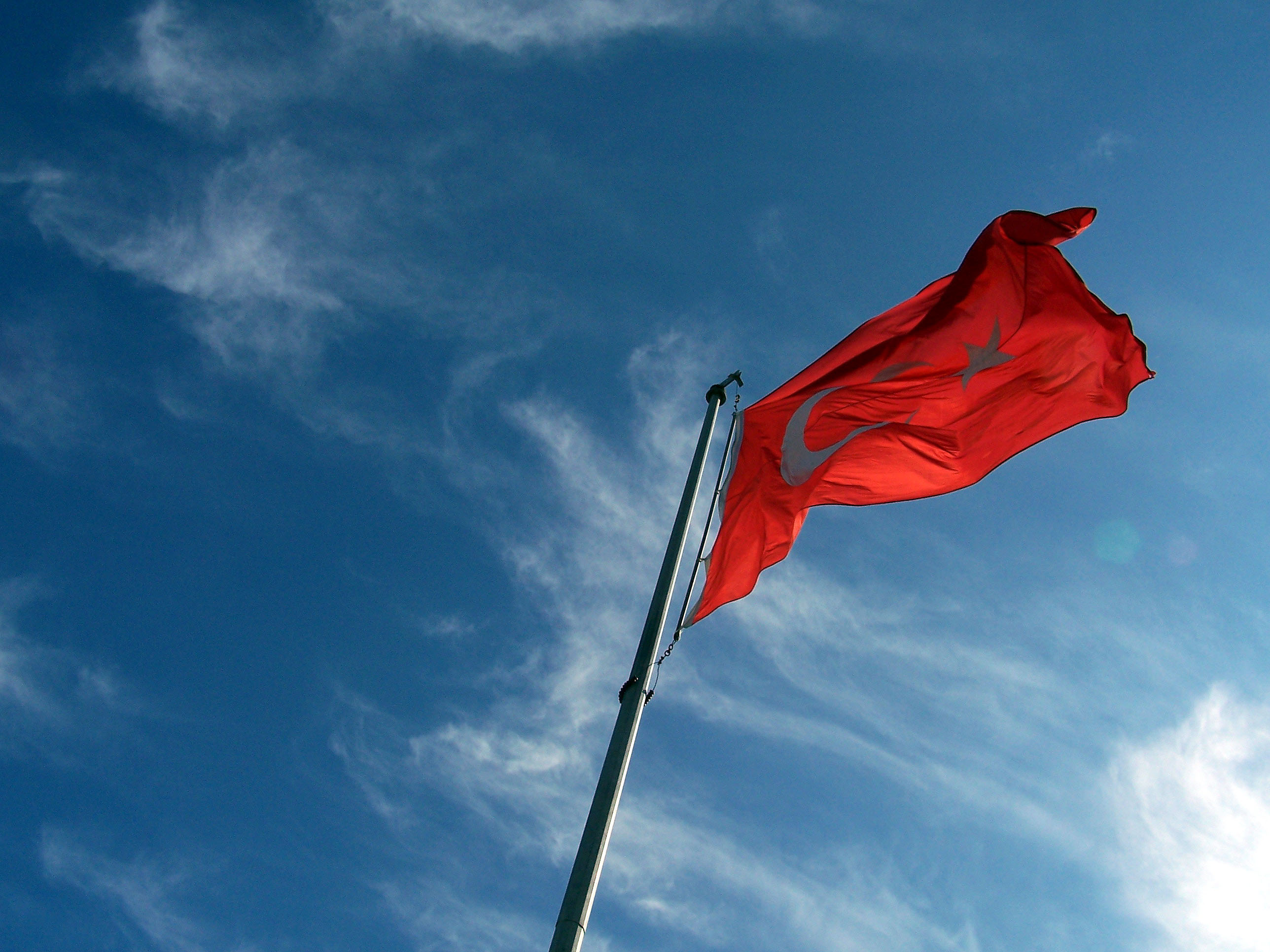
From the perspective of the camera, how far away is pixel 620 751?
769 cm

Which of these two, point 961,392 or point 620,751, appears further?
point 961,392

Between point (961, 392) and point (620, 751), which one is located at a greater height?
point (961, 392)

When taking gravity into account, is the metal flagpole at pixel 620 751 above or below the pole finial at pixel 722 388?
below

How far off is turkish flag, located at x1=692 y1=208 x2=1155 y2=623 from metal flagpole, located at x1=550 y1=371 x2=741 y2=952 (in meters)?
1.45

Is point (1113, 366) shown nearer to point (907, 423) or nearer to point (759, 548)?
point (907, 423)

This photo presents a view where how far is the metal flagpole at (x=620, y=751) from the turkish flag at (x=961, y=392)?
145 cm

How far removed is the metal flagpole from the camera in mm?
6719

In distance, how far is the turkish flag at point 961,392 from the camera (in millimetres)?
10898

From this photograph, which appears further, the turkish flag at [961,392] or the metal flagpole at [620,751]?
the turkish flag at [961,392]

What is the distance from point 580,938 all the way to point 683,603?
3.46 m

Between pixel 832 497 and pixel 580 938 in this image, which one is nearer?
pixel 580 938

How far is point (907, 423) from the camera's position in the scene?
36.7ft

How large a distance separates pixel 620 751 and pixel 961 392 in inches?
241

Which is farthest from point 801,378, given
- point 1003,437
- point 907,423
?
point 1003,437
